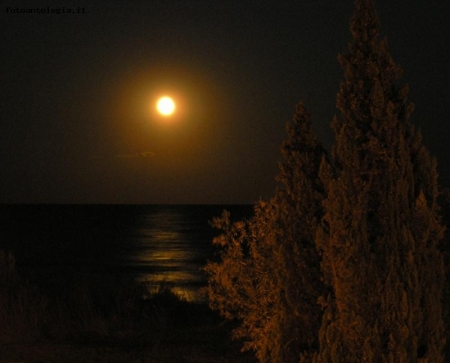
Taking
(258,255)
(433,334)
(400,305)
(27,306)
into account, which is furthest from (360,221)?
(27,306)

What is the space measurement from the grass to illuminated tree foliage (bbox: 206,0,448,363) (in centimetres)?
388

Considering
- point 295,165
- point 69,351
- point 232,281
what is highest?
point 295,165

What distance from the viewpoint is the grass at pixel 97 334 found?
1106 cm

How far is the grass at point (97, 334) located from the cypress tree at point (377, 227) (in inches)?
193

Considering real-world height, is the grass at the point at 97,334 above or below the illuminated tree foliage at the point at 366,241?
below

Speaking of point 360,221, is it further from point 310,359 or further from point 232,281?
point 232,281

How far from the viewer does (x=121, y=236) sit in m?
80.0

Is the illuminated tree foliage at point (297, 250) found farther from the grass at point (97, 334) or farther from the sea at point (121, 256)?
the sea at point (121, 256)

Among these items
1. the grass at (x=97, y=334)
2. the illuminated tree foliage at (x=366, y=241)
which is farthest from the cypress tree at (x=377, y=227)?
the grass at (x=97, y=334)

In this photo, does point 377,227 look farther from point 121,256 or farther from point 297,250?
point 121,256

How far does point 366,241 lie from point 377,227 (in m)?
0.23

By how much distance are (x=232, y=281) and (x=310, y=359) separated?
3.67m

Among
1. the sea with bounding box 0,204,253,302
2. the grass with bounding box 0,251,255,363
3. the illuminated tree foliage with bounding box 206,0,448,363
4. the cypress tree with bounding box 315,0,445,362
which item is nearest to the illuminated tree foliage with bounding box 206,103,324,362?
the illuminated tree foliage with bounding box 206,0,448,363

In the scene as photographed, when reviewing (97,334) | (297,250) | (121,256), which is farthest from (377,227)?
(121,256)
